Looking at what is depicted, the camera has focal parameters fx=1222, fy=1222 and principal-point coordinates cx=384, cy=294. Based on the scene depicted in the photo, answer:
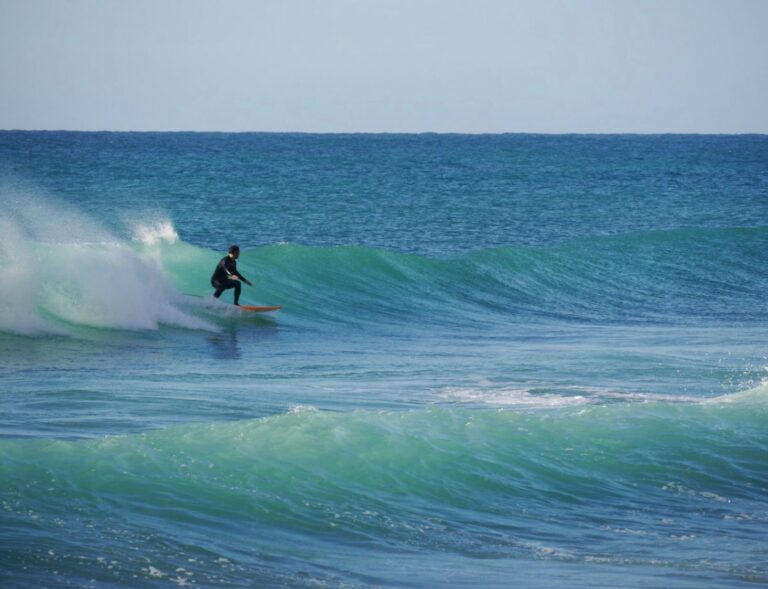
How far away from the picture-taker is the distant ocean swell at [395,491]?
8.01 metres

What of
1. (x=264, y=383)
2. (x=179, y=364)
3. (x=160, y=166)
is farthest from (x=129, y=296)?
(x=160, y=166)

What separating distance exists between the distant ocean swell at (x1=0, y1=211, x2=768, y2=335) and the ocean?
0.25 ft

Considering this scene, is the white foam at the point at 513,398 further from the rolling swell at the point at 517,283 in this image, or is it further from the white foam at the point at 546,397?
the rolling swell at the point at 517,283

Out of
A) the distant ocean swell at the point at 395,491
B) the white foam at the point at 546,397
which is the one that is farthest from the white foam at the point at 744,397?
the distant ocean swell at the point at 395,491

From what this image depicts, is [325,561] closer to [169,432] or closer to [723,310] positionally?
[169,432]

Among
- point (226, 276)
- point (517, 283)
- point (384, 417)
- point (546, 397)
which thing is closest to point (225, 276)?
point (226, 276)

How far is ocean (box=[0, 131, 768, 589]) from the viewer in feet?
26.1

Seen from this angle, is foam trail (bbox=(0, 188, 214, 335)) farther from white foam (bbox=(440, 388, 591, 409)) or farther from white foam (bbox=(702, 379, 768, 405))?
white foam (bbox=(702, 379, 768, 405))

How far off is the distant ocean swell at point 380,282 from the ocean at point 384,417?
0.25ft

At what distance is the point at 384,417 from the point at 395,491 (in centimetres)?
177

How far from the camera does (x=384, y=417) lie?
11.3 meters

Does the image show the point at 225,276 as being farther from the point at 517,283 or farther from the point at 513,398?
the point at 517,283

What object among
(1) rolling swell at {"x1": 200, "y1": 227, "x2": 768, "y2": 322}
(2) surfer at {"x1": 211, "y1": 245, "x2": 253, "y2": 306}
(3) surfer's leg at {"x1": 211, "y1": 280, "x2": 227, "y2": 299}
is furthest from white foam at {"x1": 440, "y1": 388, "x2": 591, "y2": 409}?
(1) rolling swell at {"x1": 200, "y1": 227, "x2": 768, "y2": 322}

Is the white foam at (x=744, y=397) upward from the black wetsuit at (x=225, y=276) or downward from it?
downward
